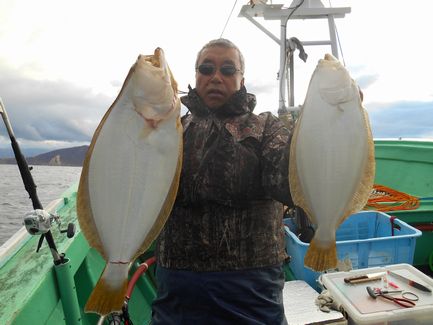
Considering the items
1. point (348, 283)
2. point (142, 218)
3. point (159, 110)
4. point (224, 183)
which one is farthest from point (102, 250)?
point (348, 283)

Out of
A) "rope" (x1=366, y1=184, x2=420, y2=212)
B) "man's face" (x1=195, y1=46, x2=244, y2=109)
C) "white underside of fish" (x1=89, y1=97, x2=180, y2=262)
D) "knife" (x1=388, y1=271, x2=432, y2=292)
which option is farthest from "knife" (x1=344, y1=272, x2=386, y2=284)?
"white underside of fish" (x1=89, y1=97, x2=180, y2=262)

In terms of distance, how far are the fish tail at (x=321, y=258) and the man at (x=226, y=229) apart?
38cm

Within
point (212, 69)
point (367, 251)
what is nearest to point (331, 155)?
point (212, 69)

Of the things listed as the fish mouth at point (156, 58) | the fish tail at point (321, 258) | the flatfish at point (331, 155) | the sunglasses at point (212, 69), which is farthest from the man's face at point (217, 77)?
the fish tail at point (321, 258)

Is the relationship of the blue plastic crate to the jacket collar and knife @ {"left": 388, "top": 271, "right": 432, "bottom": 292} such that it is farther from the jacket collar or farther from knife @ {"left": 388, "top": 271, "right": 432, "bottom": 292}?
the jacket collar

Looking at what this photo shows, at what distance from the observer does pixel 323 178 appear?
1650 mm

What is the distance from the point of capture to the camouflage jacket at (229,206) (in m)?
2.10

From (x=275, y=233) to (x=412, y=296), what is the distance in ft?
5.65

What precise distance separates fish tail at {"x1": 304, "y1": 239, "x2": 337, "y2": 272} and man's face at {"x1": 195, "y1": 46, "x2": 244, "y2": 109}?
1.15 m

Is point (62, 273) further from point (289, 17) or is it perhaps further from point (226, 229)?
point (289, 17)

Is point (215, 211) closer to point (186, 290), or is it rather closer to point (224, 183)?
point (224, 183)

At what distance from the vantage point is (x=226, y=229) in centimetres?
212

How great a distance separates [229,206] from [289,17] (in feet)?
14.9

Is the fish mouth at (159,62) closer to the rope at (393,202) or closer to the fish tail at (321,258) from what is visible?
the fish tail at (321,258)
